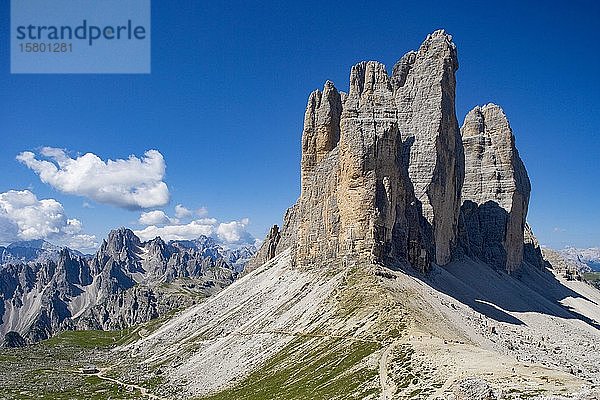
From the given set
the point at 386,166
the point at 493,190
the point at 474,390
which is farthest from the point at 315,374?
the point at 493,190

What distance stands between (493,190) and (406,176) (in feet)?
208

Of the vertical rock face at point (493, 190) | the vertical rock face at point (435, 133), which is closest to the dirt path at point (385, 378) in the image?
the vertical rock face at point (435, 133)

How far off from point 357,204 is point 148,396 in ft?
162

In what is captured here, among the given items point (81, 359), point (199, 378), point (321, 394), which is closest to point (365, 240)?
point (199, 378)

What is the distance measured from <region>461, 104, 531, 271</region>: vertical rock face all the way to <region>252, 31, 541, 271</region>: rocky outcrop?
32 centimetres

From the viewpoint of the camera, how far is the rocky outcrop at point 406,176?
315ft

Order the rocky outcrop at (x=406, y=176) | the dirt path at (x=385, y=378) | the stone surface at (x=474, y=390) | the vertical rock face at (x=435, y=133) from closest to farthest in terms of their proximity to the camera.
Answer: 1. the stone surface at (x=474, y=390)
2. the dirt path at (x=385, y=378)
3. the rocky outcrop at (x=406, y=176)
4. the vertical rock face at (x=435, y=133)

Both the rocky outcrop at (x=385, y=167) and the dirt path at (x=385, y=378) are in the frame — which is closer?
the dirt path at (x=385, y=378)

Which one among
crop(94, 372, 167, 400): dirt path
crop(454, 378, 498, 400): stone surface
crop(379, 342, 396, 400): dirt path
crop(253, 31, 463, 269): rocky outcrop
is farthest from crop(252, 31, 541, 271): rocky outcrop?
crop(454, 378, 498, 400): stone surface

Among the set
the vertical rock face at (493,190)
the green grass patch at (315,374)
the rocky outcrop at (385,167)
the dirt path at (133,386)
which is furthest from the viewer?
the vertical rock face at (493,190)

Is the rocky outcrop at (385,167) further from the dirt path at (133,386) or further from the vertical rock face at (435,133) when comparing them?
the dirt path at (133,386)

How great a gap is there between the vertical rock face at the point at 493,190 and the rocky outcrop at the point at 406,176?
32cm

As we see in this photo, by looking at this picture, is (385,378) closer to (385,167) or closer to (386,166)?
(385,167)

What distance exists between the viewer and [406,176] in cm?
10688
